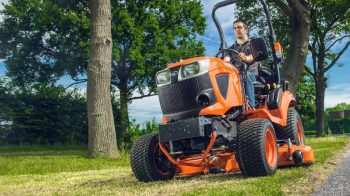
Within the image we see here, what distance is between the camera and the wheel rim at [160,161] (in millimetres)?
7223

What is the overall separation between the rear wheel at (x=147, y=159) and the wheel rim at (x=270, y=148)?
152 centimetres

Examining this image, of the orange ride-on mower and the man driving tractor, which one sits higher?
the man driving tractor

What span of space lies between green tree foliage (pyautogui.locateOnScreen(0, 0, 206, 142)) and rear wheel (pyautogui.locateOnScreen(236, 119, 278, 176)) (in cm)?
2432

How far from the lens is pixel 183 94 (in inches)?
263

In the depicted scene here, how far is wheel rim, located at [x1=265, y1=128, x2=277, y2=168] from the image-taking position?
676 cm

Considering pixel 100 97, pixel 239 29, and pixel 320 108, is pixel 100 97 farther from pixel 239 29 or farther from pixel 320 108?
pixel 320 108

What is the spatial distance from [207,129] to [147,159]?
3.51 feet

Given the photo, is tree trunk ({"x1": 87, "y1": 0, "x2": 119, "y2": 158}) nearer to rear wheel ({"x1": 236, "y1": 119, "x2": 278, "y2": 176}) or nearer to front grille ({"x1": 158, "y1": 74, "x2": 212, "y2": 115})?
front grille ({"x1": 158, "y1": 74, "x2": 212, "y2": 115})

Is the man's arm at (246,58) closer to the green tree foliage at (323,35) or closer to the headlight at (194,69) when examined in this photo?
the headlight at (194,69)

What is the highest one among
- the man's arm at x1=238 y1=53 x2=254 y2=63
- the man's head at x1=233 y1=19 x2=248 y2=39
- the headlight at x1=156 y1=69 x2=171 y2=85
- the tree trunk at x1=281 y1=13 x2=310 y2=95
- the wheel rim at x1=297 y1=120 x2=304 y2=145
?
the tree trunk at x1=281 y1=13 x2=310 y2=95

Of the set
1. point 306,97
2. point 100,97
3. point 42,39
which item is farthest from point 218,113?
point 306,97

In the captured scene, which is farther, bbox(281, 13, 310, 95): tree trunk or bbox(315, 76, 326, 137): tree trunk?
bbox(315, 76, 326, 137): tree trunk

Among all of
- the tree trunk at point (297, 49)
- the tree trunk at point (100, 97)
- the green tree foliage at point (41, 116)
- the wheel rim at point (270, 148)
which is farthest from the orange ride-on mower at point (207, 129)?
the green tree foliage at point (41, 116)

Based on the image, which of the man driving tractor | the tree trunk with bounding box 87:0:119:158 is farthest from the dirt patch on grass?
the tree trunk with bounding box 87:0:119:158
